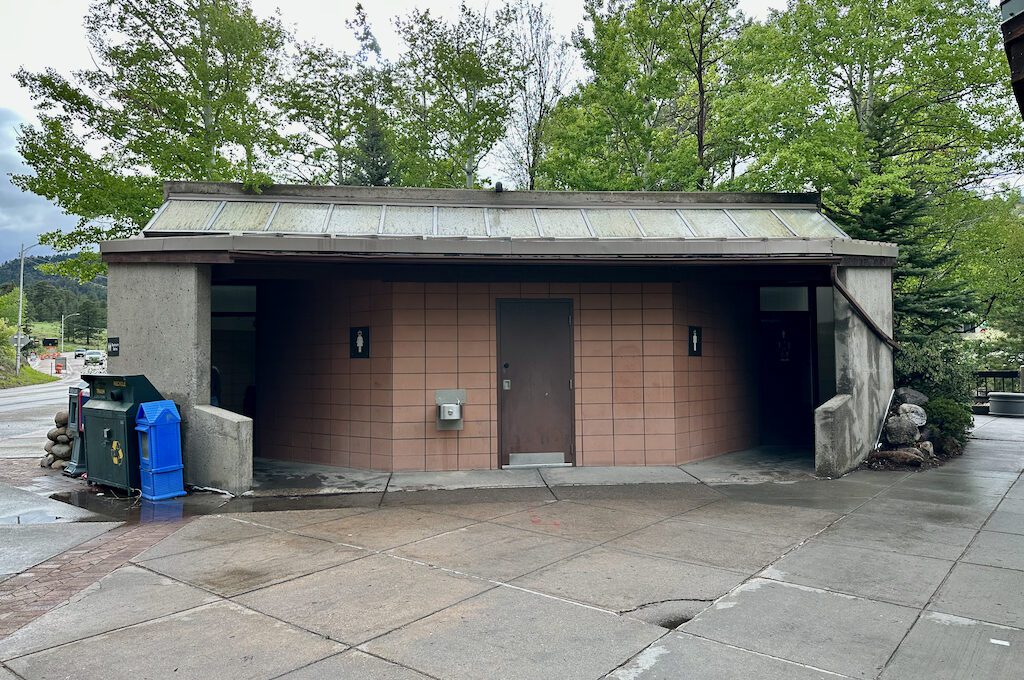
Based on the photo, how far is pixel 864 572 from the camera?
473cm

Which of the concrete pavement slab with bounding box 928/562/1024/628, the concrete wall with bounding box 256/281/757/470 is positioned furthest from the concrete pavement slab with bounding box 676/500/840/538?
the concrete wall with bounding box 256/281/757/470

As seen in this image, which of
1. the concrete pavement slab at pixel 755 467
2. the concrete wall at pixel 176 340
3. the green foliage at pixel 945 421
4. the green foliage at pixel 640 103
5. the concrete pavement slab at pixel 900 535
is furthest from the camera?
the green foliage at pixel 640 103

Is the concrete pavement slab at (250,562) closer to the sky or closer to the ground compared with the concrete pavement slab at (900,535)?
closer to the sky

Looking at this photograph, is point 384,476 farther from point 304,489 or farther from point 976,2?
point 976,2

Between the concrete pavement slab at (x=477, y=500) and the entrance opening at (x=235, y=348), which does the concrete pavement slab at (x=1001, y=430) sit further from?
the entrance opening at (x=235, y=348)

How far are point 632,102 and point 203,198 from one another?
45.3 feet

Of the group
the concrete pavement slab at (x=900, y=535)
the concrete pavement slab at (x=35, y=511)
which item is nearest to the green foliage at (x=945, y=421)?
the concrete pavement slab at (x=900, y=535)

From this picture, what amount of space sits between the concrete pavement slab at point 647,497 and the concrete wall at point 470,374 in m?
1.34

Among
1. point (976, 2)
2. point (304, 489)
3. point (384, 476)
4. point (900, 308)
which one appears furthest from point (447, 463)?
point (976, 2)

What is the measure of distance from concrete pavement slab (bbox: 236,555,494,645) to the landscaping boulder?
25.7ft

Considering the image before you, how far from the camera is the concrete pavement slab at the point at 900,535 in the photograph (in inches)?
209

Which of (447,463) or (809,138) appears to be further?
(809,138)

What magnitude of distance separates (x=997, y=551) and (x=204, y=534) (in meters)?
6.77

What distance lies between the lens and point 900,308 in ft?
42.4
